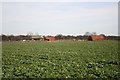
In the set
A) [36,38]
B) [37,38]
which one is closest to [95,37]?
[37,38]

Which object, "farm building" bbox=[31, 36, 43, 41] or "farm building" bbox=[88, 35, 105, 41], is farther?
"farm building" bbox=[31, 36, 43, 41]

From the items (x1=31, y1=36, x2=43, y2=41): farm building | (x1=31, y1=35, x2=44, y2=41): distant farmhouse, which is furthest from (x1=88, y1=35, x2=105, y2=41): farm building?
(x1=31, y1=36, x2=43, y2=41): farm building

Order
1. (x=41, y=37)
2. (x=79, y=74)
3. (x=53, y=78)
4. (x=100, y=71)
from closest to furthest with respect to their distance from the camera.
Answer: (x=53, y=78) → (x=79, y=74) → (x=100, y=71) → (x=41, y=37)

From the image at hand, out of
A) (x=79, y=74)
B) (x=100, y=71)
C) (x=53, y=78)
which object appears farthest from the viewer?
(x=100, y=71)

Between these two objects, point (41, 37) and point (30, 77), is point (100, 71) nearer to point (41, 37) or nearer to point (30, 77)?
point (30, 77)

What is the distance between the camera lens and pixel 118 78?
10.6 meters

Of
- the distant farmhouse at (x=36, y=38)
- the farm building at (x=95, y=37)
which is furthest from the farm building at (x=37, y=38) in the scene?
the farm building at (x=95, y=37)

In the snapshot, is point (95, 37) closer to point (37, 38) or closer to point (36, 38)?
point (37, 38)

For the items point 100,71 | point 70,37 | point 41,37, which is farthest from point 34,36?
point 100,71

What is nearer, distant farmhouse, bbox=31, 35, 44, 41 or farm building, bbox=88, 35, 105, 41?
farm building, bbox=88, 35, 105, 41

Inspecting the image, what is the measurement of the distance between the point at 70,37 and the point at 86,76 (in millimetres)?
80598

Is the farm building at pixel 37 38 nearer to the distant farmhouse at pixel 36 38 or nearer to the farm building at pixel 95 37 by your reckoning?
the distant farmhouse at pixel 36 38

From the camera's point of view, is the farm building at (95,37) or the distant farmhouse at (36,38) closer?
the farm building at (95,37)

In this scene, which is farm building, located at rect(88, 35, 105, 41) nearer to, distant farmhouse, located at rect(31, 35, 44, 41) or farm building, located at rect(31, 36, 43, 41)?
distant farmhouse, located at rect(31, 35, 44, 41)
